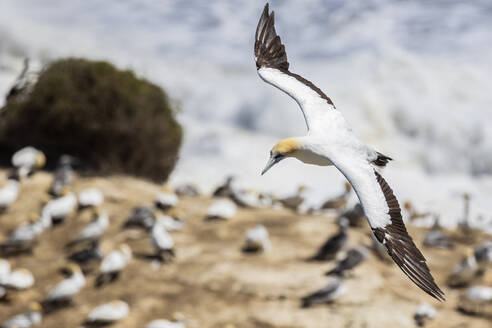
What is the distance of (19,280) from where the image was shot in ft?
43.2

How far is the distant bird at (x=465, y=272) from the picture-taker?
1314 cm

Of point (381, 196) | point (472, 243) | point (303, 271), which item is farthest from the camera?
point (472, 243)

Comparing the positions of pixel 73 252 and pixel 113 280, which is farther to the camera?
pixel 73 252

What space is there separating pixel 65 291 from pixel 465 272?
8191mm

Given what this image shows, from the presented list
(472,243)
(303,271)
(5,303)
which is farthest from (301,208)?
(5,303)

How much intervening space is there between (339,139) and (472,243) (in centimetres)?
1162

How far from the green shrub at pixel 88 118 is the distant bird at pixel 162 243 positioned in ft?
16.0

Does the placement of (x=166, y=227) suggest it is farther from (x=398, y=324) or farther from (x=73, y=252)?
(x=398, y=324)

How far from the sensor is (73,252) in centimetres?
1474

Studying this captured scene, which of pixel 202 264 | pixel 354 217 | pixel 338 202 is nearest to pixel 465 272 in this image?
pixel 354 217

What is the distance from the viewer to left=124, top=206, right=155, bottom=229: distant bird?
1525 centimetres

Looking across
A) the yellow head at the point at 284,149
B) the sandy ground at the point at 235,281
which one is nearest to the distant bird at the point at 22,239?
the sandy ground at the point at 235,281

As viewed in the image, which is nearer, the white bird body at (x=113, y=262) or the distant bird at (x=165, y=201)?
the white bird body at (x=113, y=262)

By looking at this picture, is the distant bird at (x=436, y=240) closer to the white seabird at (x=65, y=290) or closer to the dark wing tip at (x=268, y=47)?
the white seabird at (x=65, y=290)
